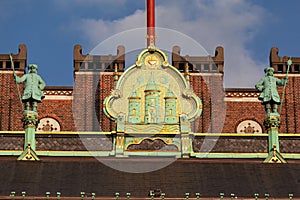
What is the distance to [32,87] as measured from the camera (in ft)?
159

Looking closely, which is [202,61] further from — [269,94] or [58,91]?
[269,94]

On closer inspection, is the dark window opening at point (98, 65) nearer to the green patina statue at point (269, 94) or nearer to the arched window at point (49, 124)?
the arched window at point (49, 124)

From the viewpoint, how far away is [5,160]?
44250 millimetres

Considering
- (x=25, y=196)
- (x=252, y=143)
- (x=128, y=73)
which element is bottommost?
(x=25, y=196)

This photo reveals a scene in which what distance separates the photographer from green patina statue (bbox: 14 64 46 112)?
48250 millimetres

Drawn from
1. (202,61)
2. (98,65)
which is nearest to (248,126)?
(202,61)

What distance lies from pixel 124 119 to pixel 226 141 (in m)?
3.92

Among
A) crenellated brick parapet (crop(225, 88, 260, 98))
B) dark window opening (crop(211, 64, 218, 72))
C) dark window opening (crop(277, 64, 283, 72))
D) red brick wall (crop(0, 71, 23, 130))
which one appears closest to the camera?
red brick wall (crop(0, 71, 23, 130))

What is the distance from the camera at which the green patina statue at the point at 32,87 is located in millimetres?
48250

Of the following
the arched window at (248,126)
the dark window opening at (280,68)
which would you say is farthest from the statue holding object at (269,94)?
the dark window opening at (280,68)

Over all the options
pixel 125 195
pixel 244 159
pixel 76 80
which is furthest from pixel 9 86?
pixel 125 195

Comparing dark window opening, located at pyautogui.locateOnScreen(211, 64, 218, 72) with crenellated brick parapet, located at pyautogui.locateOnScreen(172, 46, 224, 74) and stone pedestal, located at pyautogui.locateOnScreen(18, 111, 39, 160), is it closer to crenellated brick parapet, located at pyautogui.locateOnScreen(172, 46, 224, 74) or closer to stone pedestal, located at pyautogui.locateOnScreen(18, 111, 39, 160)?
crenellated brick parapet, located at pyautogui.locateOnScreen(172, 46, 224, 74)

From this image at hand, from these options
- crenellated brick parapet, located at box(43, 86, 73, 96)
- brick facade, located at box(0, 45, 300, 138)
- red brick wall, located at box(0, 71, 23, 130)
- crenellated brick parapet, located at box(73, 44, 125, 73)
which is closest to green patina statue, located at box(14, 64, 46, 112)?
red brick wall, located at box(0, 71, 23, 130)

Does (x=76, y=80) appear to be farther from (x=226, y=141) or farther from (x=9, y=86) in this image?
(x=226, y=141)
